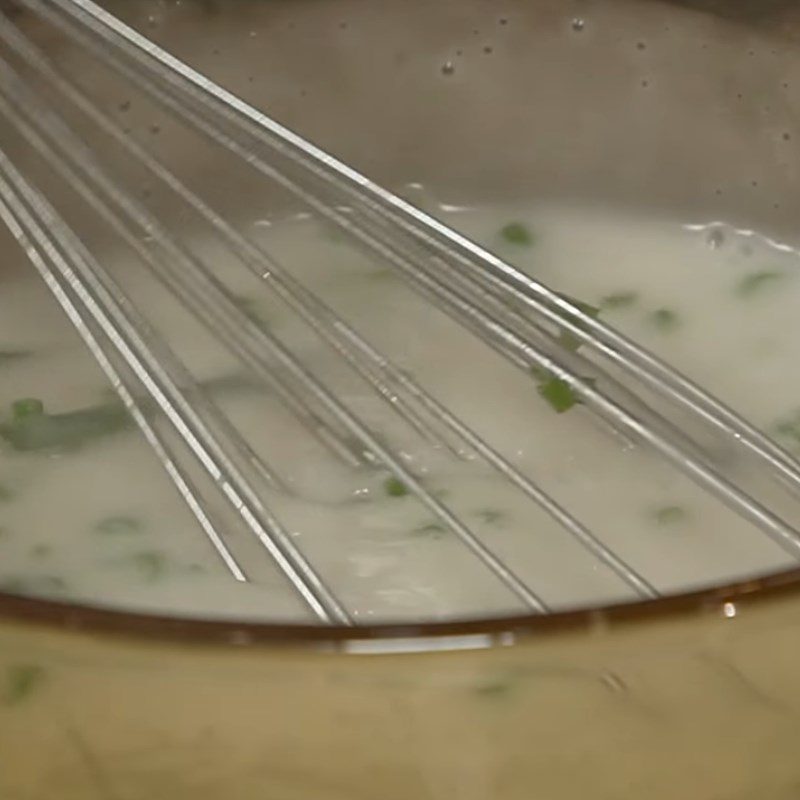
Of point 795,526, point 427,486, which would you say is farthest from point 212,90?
point 795,526

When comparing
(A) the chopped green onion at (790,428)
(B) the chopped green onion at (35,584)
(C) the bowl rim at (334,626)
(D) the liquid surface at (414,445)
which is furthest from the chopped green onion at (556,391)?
(C) the bowl rim at (334,626)

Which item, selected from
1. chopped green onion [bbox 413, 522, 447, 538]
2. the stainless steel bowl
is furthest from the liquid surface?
the stainless steel bowl

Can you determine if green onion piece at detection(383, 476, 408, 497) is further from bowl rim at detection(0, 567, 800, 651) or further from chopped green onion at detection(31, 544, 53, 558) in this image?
bowl rim at detection(0, 567, 800, 651)

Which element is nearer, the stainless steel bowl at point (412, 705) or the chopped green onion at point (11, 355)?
the stainless steel bowl at point (412, 705)

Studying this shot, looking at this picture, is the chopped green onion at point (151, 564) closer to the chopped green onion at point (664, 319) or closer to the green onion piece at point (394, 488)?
the green onion piece at point (394, 488)

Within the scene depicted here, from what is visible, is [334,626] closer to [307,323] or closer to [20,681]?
[20,681]

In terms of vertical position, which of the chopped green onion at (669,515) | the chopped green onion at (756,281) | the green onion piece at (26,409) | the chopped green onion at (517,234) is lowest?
the chopped green onion at (669,515)

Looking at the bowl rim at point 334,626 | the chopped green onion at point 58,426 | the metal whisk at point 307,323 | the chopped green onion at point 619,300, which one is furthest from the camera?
the chopped green onion at point 619,300
